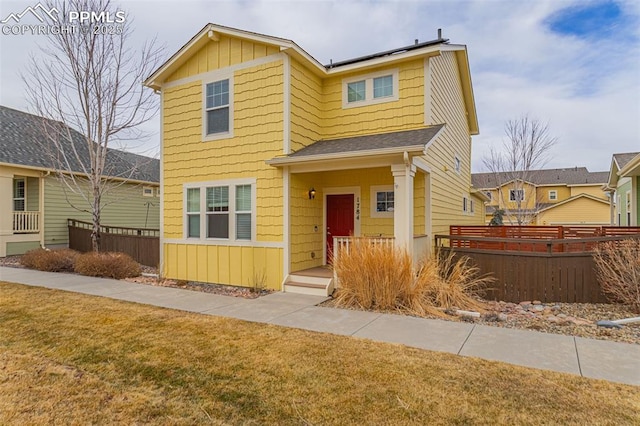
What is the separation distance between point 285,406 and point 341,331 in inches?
89.4

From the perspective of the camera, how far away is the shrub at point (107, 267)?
9.90m

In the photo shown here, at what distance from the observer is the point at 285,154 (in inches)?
336

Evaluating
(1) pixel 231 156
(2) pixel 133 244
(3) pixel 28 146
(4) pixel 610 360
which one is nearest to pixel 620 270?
(4) pixel 610 360

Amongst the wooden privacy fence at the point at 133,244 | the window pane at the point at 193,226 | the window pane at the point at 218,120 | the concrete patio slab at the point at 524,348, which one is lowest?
the concrete patio slab at the point at 524,348

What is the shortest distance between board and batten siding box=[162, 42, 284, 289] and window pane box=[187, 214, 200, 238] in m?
0.20

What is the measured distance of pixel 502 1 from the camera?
9094 millimetres

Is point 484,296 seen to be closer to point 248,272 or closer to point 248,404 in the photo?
point 248,272

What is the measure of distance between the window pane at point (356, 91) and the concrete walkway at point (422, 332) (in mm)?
5481

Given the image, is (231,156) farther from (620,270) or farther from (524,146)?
(524,146)

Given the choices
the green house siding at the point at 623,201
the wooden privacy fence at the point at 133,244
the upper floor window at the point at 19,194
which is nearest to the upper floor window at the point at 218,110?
the wooden privacy fence at the point at 133,244

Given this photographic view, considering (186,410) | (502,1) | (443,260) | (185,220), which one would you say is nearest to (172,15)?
(185,220)

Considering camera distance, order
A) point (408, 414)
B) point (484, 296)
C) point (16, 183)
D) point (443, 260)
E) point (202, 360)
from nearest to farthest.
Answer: point (408, 414)
point (202, 360)
point (484, 296)
point (443, 260)
point (16, 183)

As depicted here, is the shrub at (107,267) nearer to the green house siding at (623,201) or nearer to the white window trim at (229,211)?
the white window trim at (229,211)

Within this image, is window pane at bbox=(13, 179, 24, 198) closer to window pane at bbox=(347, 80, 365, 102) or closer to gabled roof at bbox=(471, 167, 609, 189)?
window pane at bbox=(347, 80, 365, 102)
